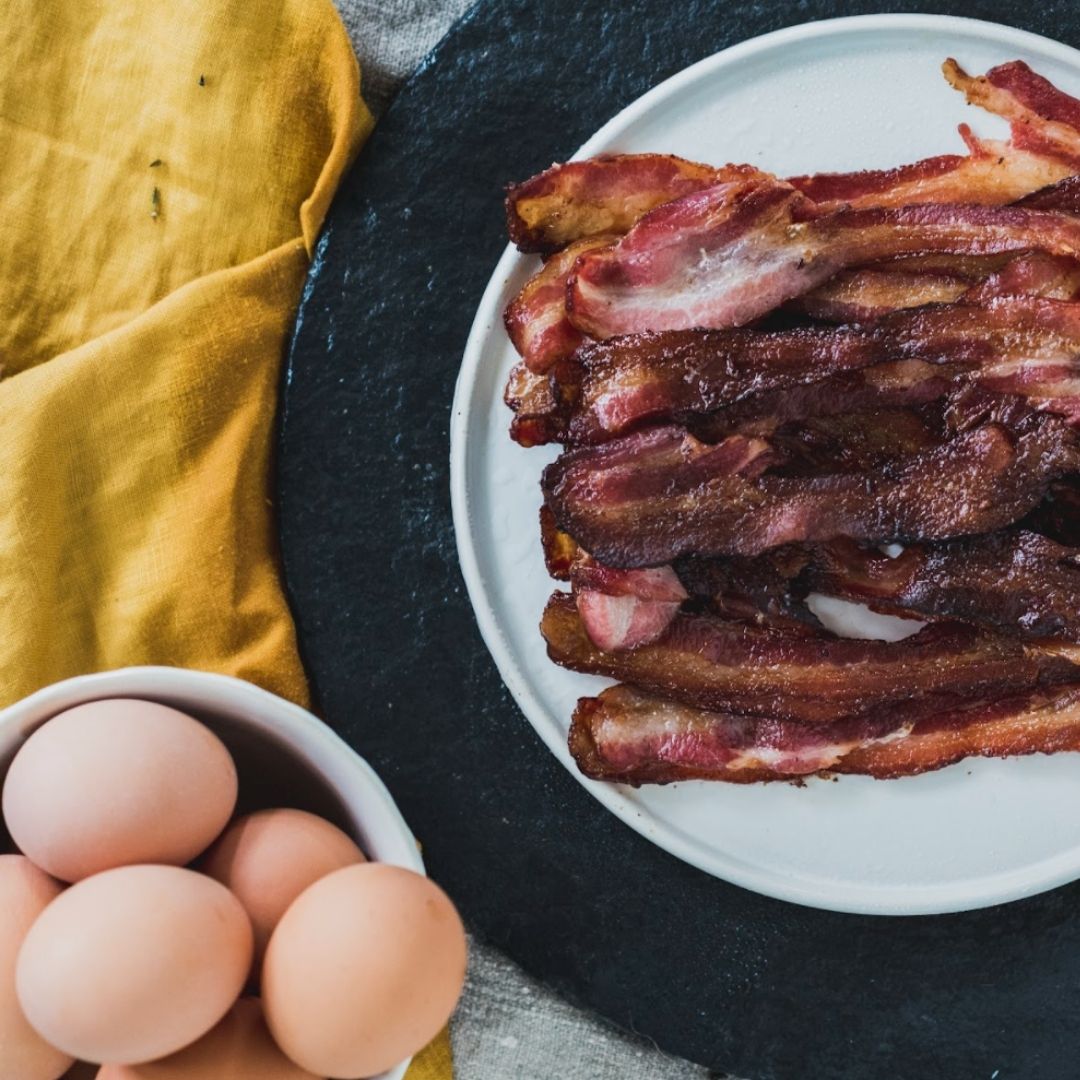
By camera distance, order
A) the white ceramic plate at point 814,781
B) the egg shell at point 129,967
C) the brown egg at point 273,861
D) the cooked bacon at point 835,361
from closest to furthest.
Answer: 1. the egg shell at point 129,967
2. the brown egg at point 273,861
3. the cooked bacon at point 835,361
4. the white ceramic plate at point 814,781

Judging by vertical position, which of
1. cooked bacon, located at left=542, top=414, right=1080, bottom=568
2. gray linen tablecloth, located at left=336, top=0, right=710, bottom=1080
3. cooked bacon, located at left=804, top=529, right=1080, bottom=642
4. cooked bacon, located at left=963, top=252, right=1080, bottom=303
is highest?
cooked bacon, located at left=963, top=252, right=1080, bottom=303

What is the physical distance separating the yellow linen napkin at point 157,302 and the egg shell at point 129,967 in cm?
32

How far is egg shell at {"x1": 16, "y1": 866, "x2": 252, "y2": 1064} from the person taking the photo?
73cm

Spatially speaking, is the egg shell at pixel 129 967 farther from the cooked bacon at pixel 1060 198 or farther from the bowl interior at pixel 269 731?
the cooked bacon at pixel 1060 198

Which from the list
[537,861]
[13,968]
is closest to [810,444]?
[537,861]

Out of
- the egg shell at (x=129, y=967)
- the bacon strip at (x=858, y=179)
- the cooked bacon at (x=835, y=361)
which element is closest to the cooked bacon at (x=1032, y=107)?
the bacon strip at (x=858, y=179)

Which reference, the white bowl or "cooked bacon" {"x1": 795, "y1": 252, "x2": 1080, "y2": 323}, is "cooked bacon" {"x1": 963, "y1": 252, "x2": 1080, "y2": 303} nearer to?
"cooked bacon" {"x1": 795, "y1": 252, "x2": 1080, "y2": 323}

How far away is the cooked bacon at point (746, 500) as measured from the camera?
3.10 feet

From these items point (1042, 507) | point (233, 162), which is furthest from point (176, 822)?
point (1042, 507)

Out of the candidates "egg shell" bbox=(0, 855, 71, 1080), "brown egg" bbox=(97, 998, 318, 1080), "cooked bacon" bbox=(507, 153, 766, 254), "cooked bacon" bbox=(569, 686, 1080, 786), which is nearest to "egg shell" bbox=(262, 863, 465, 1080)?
"brown egg" bbox=(97, 998, 318, 1080)

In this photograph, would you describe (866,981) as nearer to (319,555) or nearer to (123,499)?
(319,555)

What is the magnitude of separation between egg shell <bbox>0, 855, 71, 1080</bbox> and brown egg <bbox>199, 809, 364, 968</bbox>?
4.3 inches

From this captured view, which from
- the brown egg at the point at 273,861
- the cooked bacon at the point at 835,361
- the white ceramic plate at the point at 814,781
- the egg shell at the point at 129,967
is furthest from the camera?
the white ceramic plate at the point at 814,781

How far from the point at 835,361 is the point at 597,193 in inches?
9.1
